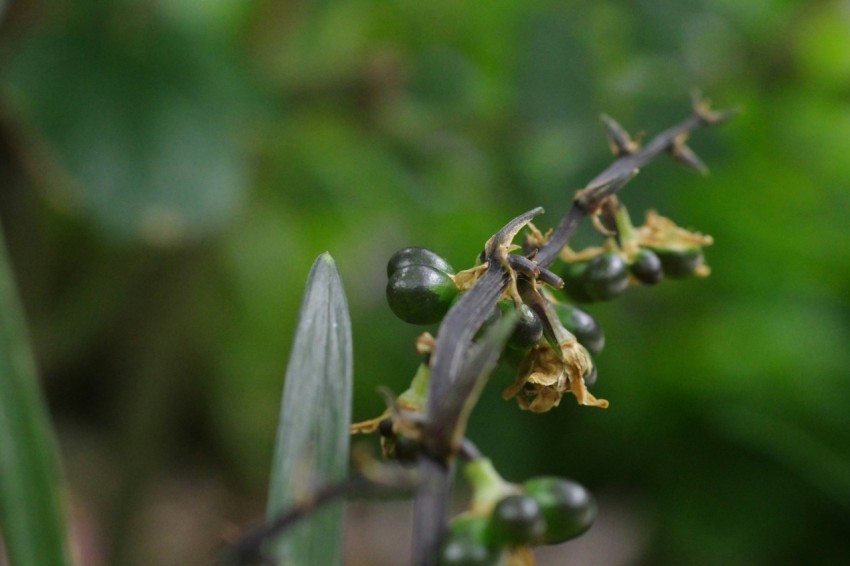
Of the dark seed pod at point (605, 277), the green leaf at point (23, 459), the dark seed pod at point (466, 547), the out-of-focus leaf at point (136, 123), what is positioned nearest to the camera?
the dark seed pod at point (466, 547)

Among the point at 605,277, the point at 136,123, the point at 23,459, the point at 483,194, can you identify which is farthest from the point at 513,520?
the point at 483,194

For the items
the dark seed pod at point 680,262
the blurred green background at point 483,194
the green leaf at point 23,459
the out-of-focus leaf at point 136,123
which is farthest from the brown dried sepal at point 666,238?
the out-of-focus leaf at point 136,123

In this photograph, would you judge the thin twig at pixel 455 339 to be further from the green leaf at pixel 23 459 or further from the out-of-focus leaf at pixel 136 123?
the out-of-focus leaf at pixel 136 123

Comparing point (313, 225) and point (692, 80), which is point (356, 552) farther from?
point (692, 80)

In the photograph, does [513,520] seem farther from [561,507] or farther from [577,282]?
[577,282]

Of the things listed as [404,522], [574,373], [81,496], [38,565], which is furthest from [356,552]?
[574,373]

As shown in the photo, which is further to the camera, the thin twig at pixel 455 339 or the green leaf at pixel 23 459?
the green leaf at pixel 23 459
